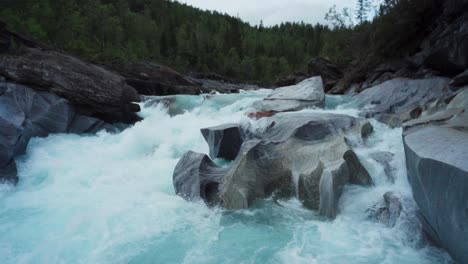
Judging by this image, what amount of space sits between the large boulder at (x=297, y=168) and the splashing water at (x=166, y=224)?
0.87 ft

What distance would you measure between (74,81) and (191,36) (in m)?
61.7

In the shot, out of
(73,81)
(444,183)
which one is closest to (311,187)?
(444,183)

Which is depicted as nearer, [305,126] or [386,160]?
[386,160]

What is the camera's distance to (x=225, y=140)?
30.9 feet

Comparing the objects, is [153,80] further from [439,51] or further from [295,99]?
[439,51]

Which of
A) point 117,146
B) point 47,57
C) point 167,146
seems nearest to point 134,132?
point 117,146

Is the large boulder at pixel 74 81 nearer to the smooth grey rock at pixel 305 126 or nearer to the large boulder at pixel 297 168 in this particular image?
the large boulder at pixel 297 168

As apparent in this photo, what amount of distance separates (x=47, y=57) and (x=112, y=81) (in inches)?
99.9

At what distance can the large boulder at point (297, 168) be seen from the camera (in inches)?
249

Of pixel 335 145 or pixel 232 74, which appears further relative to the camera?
pixel 232 74

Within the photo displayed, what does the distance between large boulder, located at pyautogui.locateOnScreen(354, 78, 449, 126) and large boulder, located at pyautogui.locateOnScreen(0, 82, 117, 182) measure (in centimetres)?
1066

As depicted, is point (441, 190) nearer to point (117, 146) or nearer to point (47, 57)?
point (117, 146)

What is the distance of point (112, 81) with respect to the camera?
44.5ft

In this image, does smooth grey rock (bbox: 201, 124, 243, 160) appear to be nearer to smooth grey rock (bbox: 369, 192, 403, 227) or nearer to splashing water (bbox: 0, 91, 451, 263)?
splashing water (bbox: 0, 91, 451, 263)
